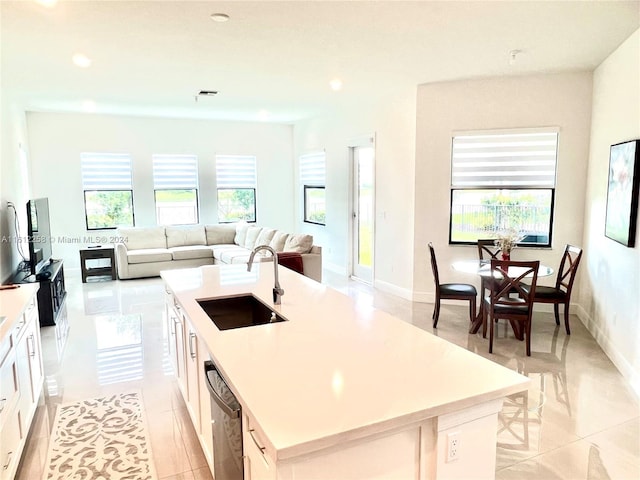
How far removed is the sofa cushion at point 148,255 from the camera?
7.51 m

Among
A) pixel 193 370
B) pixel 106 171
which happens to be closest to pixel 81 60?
pixel 193 370

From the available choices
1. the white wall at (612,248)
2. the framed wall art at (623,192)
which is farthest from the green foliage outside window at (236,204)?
the framed wall art at (623,192)

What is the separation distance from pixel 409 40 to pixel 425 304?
3.31 m

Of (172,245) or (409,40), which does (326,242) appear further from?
(409,40)

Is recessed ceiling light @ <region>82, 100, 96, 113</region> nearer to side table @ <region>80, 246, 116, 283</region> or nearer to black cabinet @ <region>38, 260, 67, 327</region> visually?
side table @ <region>80, 246, 116, 283</region>

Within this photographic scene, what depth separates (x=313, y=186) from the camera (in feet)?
28.9

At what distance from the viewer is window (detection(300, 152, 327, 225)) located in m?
8.43

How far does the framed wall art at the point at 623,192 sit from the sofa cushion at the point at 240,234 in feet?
19.0

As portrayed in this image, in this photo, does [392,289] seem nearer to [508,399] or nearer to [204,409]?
[508,399]

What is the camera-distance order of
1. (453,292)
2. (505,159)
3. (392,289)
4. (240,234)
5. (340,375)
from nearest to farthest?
(340,375) → (453,292) → (505,159) → (392,289) → (240,234)

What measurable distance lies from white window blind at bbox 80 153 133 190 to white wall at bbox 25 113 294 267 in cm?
10

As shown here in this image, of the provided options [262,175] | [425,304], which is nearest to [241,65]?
[425,304]

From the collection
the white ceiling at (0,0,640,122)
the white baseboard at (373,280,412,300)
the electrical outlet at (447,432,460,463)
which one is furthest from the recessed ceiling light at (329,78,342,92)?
the electrical outlet at (447,432,460,463)

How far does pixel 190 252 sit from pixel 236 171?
214cm
